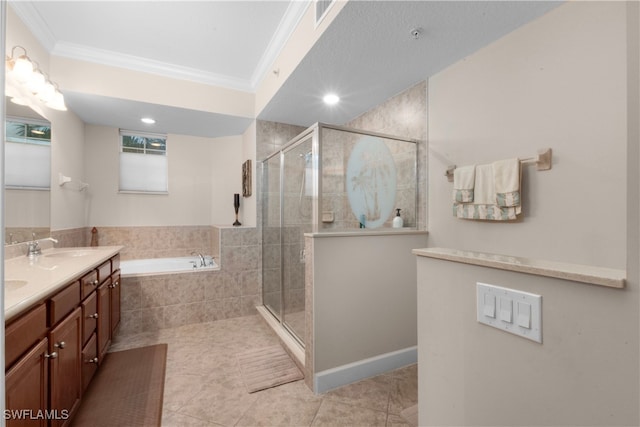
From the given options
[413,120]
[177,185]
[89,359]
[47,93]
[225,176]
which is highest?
[47,93]

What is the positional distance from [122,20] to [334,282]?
8.53 feet

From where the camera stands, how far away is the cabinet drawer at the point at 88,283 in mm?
1634

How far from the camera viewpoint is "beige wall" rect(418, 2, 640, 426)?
0.66 meters

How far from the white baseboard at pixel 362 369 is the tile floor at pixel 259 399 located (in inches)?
1.5

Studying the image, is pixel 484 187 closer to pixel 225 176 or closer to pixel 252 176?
pixel 252 176

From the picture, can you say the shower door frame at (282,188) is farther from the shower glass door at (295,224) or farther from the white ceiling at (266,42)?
the white ceiling at (266,42)

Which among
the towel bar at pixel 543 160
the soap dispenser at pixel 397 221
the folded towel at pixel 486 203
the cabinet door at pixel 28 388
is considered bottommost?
the cabinet door at pixel 28 388

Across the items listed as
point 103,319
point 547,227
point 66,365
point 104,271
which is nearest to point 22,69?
point 104,271

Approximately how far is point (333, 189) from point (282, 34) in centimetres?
139

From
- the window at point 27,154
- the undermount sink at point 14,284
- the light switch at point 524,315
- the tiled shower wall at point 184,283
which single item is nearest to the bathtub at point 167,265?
the tiled shower wall at point 184,283

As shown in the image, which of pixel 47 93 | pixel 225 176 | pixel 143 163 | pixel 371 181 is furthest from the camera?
pixel 225 176

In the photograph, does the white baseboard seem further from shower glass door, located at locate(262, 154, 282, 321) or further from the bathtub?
the bathtub

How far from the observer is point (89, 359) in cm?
176

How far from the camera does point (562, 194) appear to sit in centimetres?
150
